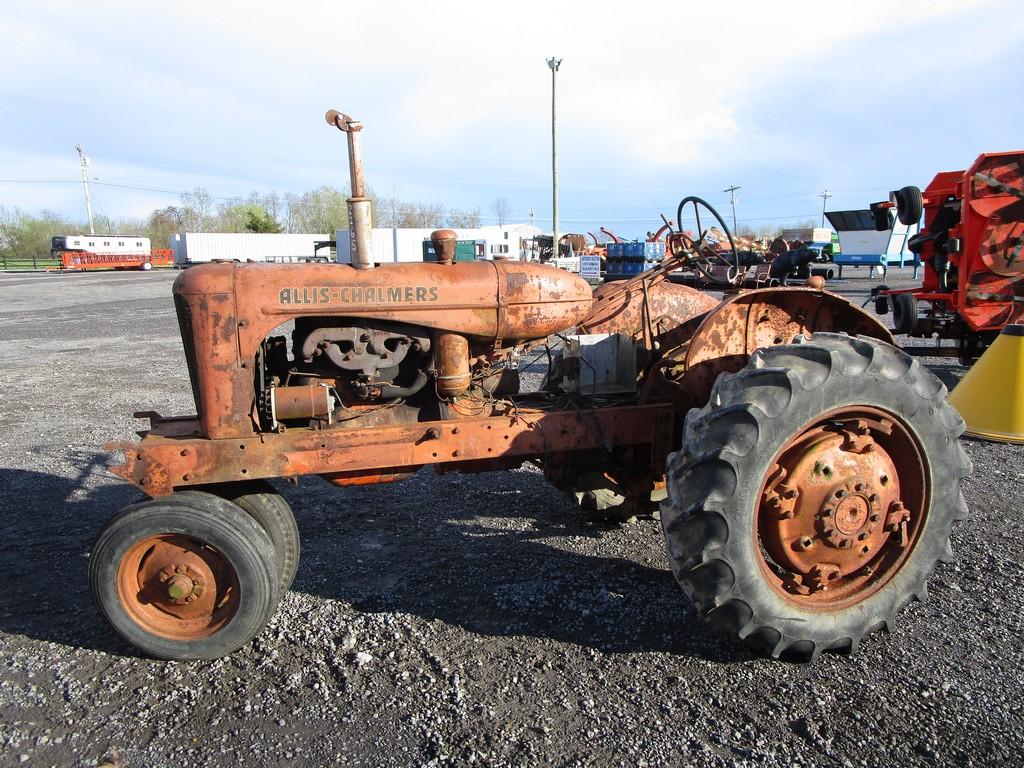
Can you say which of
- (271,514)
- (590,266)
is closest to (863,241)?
(590,266)

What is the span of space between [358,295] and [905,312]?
777cm

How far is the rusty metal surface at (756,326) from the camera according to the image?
135 inches

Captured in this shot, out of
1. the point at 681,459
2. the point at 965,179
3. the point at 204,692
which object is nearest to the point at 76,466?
the point at 204,692

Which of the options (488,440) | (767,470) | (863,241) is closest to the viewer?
(767,470)

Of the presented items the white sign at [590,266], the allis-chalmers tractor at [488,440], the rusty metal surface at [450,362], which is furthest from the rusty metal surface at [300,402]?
the white sign at [590,266]

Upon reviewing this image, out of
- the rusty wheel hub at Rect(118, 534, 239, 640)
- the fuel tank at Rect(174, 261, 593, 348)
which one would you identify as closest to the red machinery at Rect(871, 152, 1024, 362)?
the fuel tank at Rect(174, 261, 593, 348)

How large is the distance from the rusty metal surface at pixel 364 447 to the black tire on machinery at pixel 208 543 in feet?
0.36

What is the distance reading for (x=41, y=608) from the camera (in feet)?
11.4

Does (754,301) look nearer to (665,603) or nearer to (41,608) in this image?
(665,603)

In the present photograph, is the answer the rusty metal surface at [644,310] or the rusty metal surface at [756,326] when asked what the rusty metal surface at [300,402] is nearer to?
the rusty metal surface at [644,310]

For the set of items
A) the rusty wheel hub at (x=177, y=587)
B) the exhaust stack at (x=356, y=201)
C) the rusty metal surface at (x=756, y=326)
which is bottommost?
the rusty wheel hub at (x=177, y=587)

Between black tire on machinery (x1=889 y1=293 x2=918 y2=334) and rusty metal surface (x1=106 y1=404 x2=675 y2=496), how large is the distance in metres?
6.66

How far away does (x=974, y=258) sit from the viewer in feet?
26.8

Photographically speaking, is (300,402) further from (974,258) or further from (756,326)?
(974,258)
